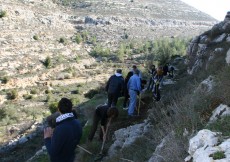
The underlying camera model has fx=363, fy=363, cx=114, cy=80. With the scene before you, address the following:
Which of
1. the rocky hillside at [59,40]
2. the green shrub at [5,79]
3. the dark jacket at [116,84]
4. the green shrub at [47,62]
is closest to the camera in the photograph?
the dark jacket at [116,84]

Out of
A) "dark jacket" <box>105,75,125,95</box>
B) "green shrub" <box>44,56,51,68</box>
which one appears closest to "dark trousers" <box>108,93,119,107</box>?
"dark jacket" <box>105,75,125,95</box>

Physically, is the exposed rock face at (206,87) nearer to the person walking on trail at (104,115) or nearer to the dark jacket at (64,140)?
the person walking on trail at (104,115)

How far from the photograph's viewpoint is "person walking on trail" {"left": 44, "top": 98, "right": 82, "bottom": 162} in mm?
5184

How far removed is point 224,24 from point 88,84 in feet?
100

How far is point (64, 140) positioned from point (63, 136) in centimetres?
7

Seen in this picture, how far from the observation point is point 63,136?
17.0 feet

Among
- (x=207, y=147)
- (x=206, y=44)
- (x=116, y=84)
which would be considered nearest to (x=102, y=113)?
(x=116, y=84)

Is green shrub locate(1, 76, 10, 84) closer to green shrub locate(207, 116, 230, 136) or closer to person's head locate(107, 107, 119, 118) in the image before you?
person's head locate(107, 107, 119, 118)

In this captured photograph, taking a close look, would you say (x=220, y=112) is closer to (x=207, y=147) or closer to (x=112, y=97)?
(x=207, y=147)

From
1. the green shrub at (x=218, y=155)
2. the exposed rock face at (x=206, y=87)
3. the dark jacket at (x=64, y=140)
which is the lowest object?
the dark jacket at (x=64, y=140)

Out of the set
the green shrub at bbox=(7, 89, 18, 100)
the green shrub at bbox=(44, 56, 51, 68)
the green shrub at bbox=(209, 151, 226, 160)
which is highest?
the green shrub at bbox=(209, 151, 226, 160)

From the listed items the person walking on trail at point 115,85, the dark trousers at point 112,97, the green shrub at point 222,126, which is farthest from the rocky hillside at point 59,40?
the green shrub at point 222,126

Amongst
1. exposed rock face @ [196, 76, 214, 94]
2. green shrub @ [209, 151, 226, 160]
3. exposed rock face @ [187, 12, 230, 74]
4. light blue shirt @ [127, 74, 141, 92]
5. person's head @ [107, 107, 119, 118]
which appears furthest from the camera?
exposed rock face @ [187, 12, 230, 74]

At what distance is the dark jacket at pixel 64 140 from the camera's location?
5180 mm
